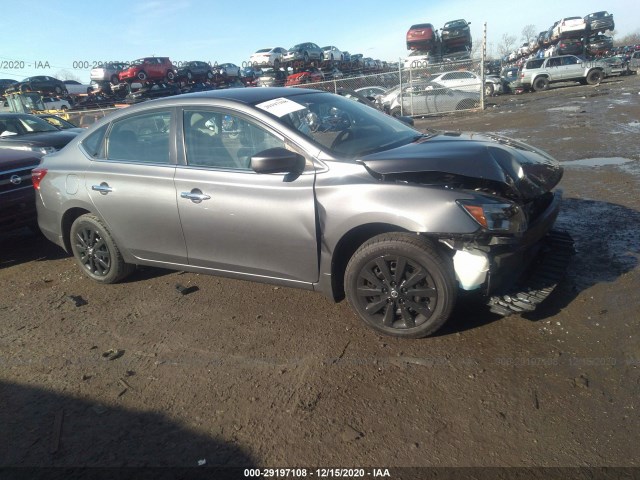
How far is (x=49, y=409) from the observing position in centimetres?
293

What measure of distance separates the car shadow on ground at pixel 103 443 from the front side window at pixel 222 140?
1.89 meters

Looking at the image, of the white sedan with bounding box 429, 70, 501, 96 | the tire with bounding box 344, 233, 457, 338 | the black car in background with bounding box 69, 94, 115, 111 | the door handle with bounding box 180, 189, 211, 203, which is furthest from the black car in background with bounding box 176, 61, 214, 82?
the tire with bounding box 344, 233, 457, 338

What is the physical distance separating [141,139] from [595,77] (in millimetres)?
28627

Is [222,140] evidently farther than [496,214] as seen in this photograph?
Yes

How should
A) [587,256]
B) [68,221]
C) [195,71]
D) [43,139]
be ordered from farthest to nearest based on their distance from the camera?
[195,71] < [43,139] < [68,221] < [587,256]

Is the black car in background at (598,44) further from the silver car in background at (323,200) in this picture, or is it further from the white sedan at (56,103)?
the silver car in background at (323,200)

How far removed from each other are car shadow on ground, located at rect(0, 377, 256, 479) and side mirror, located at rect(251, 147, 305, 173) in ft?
5.46

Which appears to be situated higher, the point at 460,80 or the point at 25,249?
the point at 460,80

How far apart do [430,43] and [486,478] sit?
106 feet

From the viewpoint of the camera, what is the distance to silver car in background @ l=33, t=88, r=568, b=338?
305 centimetres

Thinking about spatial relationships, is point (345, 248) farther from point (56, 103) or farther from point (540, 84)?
point (56, 103)

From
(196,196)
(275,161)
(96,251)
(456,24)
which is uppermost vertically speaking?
(456,24)

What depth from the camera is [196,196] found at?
3.75m

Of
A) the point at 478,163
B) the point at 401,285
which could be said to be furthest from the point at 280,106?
the point at 401,285
